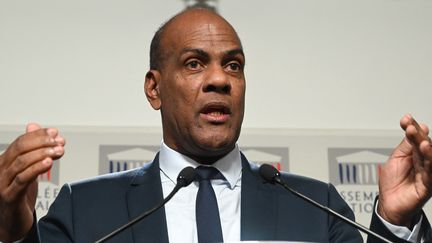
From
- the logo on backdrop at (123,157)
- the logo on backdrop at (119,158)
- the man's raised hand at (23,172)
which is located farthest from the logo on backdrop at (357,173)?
the man's raised hand at (23,172)

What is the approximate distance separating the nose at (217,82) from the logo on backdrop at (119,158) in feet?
2.72

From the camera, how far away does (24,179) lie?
4.07 ft

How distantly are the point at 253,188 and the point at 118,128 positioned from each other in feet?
2.92

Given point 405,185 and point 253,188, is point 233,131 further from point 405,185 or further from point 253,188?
point 405,185

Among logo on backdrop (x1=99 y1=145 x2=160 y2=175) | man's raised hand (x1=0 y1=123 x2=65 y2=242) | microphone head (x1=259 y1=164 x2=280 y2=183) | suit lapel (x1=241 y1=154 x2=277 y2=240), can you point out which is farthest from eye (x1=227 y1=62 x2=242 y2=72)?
logo on backdrop (x1=99 y1=145 x2=160 y2=175)

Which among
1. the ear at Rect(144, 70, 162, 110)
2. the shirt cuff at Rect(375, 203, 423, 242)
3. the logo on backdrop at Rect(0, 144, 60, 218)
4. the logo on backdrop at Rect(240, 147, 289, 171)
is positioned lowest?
the logo on backdrop at Rect(0, 144, 60, 218)

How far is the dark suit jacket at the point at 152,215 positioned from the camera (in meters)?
1.66

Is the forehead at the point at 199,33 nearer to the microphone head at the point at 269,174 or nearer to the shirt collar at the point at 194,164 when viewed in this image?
the shirt collar at the point at 194,164

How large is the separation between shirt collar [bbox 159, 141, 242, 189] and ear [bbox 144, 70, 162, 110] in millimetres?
150

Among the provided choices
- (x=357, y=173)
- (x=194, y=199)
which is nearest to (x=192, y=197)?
(x=194, y=199)

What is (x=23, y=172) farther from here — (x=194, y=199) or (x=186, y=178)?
(x=194, y=199)

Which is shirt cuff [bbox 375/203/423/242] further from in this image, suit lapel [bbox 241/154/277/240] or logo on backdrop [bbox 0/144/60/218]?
logo on backdrop [bbox 0/144/60/218]

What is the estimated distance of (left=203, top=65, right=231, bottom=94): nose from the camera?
67.9 inches

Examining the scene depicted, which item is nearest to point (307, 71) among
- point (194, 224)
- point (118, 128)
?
point (118, 128)
